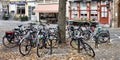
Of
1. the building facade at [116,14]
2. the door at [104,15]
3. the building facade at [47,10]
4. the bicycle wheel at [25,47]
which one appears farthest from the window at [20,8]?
the bicycle wheel at [25,47]

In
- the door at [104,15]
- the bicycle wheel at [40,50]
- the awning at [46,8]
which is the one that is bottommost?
A: the bicycle wheel at [40,50]

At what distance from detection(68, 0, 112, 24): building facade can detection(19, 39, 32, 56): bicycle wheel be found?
25.7m

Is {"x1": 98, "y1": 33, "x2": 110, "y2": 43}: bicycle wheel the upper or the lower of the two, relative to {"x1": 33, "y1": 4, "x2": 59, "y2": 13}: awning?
lower

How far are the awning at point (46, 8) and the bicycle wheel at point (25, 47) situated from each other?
29.9m

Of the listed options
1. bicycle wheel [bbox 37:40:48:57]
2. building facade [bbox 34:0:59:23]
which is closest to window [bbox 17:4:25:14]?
building facade [bbox 34:0:59:23]

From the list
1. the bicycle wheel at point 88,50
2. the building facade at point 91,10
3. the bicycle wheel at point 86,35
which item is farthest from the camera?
the building facade at point 91,10

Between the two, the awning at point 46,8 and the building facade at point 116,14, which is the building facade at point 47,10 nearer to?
the awning at point 46,8

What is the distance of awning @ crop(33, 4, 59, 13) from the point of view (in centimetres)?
4509

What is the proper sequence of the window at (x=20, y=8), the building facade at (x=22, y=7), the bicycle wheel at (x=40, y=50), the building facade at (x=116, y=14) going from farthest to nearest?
the window at (x=20, y=8) < the building facade at (x=22, y=7) < the building facade at (x=116, y=14) < the bicycle wheel at (x=40, y=50)

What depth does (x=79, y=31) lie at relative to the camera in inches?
827

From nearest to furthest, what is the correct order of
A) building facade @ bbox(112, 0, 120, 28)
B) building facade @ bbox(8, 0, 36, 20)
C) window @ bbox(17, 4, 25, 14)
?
building facade @ bbox(112, 0, 120, 28)
building facade @ bbox(8, 0, 36, 20)
window @ bbox(17, 4, 25, 14)

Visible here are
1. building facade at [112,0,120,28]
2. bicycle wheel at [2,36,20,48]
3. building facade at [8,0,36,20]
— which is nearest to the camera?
bicycle wheel at [2,36,20,48]

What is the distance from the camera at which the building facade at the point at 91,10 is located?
131ft

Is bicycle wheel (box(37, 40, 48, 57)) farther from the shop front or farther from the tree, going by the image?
the shop front
